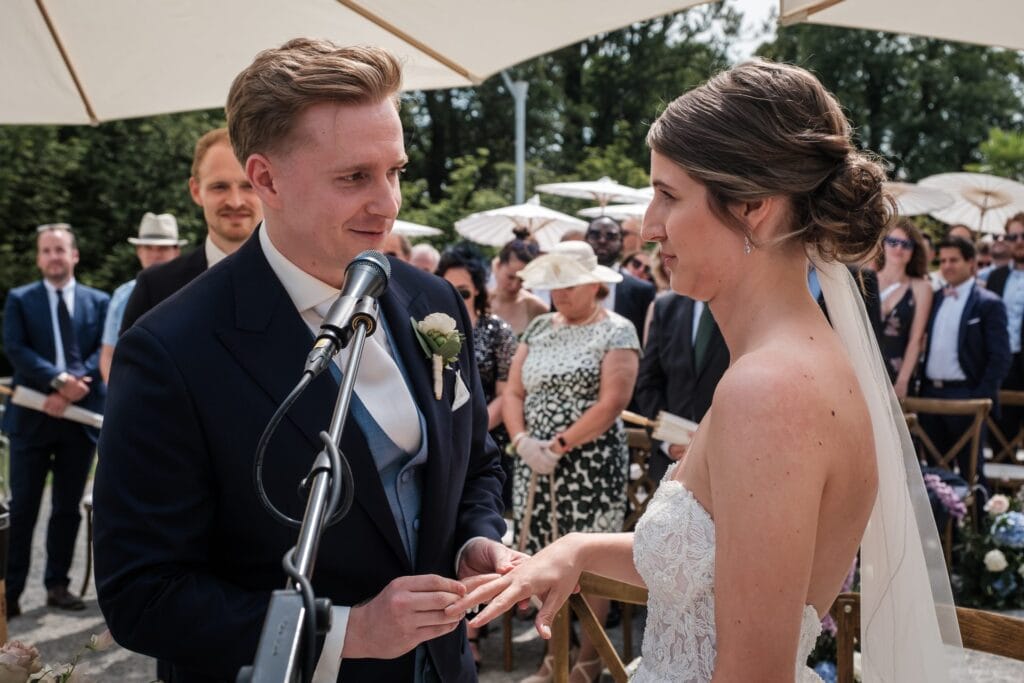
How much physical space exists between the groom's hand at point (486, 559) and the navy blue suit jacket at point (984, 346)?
6.95 meters

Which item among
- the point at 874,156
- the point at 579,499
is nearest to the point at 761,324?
the point at 874,156

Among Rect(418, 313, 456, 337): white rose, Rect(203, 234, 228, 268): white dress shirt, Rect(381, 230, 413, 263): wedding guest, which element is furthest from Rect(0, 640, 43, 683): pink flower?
Rect(381, 230, 413, 263): wedding guest

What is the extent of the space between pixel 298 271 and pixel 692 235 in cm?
86

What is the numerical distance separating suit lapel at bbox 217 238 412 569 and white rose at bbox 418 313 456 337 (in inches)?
12.9

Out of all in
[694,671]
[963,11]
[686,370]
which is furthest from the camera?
[686,370]

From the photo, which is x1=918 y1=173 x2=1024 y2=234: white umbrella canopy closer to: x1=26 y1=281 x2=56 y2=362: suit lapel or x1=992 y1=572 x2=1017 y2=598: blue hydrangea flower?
x1=992 y1=572 x2=1017 y2=598: blue hydrangea flower

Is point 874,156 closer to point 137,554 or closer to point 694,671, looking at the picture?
point 694,671

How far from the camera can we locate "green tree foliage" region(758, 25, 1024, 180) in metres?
36.3

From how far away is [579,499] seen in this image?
5672mm

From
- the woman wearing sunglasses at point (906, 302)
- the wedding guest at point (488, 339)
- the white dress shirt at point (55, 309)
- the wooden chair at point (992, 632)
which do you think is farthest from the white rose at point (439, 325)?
the woman wearing sunglasses at point (906, 302)

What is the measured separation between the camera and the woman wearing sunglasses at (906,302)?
8.27 metres

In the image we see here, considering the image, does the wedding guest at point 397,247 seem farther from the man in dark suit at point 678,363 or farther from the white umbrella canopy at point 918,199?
the white umbrella canopy at point 918,199

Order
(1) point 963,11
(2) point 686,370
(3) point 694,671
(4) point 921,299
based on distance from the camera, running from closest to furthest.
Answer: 1. (3) point 694,671
2. (1) point 963,11
3. (2) point 686,370
4. (4) point 921,299

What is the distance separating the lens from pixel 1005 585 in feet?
20.5
